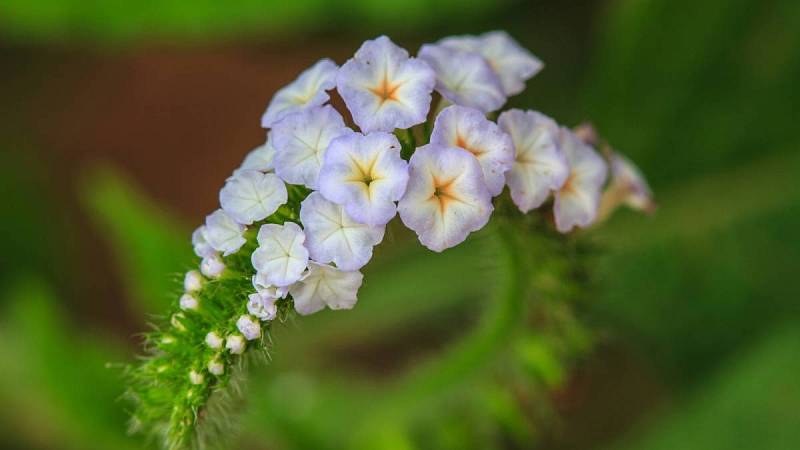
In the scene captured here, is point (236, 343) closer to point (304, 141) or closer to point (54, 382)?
point (304, 141)

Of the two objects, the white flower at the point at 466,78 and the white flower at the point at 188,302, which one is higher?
the white flower at the point at 466,78

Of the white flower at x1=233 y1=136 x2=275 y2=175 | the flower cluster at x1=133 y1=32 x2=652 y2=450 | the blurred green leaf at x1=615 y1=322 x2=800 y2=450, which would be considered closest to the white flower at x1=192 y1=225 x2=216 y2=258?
the flower cluster at x1=133 y1=32 x2=652 y2=450

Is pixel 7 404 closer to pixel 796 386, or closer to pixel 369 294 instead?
pixel 369 294

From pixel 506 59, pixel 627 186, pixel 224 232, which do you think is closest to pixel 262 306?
pixel 224 232

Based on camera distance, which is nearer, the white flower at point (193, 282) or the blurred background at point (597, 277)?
the white flower at point (193, 282)

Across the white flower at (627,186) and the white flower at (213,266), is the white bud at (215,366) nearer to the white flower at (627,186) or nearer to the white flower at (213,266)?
the white flower at (213,266)

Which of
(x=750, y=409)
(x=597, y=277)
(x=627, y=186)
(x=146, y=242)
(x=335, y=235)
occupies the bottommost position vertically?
(x=750, y=409)

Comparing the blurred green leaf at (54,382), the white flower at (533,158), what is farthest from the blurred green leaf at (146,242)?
the white flower at (533,158)

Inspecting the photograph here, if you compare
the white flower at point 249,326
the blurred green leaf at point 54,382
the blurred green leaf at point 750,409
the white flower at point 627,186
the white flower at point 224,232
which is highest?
the white flower at point 224,232
